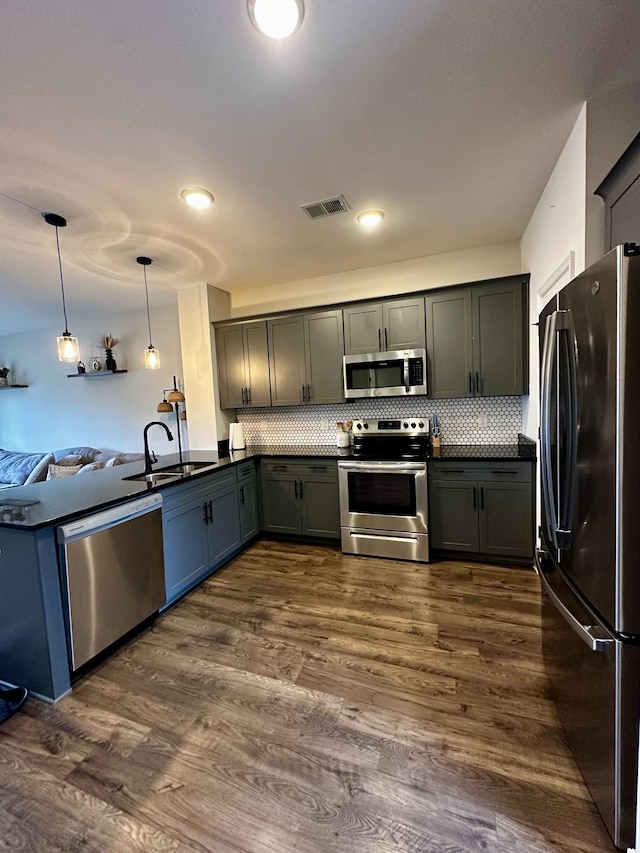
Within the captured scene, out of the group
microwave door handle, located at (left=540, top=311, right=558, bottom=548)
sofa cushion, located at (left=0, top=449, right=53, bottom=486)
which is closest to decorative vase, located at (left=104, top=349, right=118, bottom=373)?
sofa cushion, located at (left=0, top=449, right=53, bottom=486)

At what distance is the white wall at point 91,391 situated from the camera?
15.5ft

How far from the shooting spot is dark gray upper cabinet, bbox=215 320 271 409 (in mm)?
3896

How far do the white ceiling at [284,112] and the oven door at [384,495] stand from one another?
2.01 meters

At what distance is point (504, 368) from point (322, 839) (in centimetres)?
312

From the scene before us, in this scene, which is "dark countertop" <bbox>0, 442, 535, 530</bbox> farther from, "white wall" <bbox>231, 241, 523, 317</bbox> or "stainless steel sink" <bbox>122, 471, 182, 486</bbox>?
"white wall" <bbox>231, 241, 523, 317</bbox>

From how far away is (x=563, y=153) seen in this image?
78.7 inches

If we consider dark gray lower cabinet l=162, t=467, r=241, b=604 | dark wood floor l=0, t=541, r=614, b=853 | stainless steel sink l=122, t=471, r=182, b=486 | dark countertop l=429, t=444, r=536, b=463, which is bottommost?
dark wood floor l=0, t=541, r=614, b=853

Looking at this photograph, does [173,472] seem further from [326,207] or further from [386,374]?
[326,207]

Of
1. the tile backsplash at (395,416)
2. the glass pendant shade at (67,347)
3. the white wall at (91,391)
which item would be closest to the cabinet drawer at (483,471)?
the tile backsplash at (395,416)

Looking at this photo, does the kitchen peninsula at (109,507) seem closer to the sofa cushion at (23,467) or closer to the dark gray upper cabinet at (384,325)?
the dark gray upper cabinet at (384,325)

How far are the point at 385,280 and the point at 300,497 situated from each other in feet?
7.94

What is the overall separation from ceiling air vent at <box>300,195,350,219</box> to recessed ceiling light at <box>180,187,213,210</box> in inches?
24.6

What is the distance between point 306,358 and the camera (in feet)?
12.2

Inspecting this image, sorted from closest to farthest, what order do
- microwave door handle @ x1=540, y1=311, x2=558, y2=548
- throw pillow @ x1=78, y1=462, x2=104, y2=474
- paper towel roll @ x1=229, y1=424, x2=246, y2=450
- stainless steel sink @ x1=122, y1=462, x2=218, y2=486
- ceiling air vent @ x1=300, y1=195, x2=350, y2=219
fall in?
microwave door handle @ x1=540, y1=311, x2=558, y2=548
ceiling air vent @ x1=300, y1=195, x2=350, y2=219
stainless steel sink @ x1=122, y1=462, x2=218, y2=486
paper towel roll @ x1=229, y1=424, x2=246, y2=450
throw pillow @ x1=78, y1=462, x2=104, y2=474
